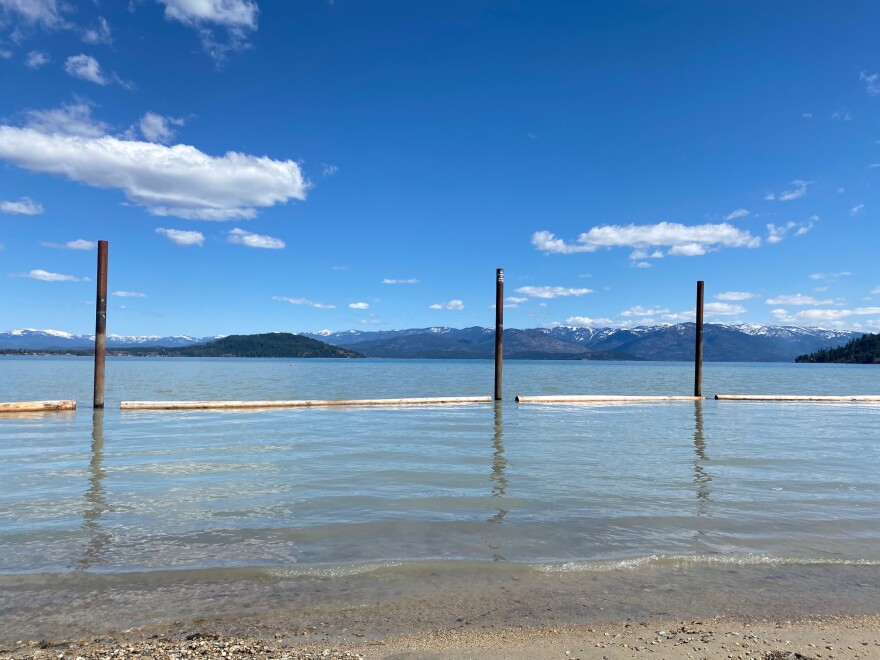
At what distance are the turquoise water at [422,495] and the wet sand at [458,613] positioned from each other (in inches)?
18.2

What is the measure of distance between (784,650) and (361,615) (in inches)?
134

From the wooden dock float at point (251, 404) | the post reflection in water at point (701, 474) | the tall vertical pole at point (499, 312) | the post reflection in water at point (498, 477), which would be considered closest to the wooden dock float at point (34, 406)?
the wooden dock float at point (251, 404)

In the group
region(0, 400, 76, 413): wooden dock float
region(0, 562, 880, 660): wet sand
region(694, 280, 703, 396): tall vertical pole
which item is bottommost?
region(0, 400, 76, 413): wooden dock float

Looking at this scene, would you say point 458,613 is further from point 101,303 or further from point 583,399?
point 583,399

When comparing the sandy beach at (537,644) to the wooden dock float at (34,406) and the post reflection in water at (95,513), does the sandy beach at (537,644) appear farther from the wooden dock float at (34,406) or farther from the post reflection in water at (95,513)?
the wooden dock float at (34,406)

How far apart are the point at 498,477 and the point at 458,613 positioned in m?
6.24

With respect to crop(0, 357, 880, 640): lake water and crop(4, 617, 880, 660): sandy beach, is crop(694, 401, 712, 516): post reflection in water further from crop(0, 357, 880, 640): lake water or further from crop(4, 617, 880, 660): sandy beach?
crop(4, 617, 880, 660): sandy beach

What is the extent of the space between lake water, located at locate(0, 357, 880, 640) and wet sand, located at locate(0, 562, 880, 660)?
29 cm

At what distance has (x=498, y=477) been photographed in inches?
448

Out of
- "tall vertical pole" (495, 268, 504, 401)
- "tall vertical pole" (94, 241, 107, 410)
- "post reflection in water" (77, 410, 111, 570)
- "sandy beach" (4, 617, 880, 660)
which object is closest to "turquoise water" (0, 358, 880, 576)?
"post reflection in water" (77, 410, 111, 570)

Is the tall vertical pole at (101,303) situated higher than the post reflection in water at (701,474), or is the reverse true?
the tall vertical pole at (101,303)

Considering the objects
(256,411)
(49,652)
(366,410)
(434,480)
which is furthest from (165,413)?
(49,652)

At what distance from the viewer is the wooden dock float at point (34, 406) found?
22469 millimetres

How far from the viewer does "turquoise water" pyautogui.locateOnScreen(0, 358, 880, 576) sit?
6.94 metres
